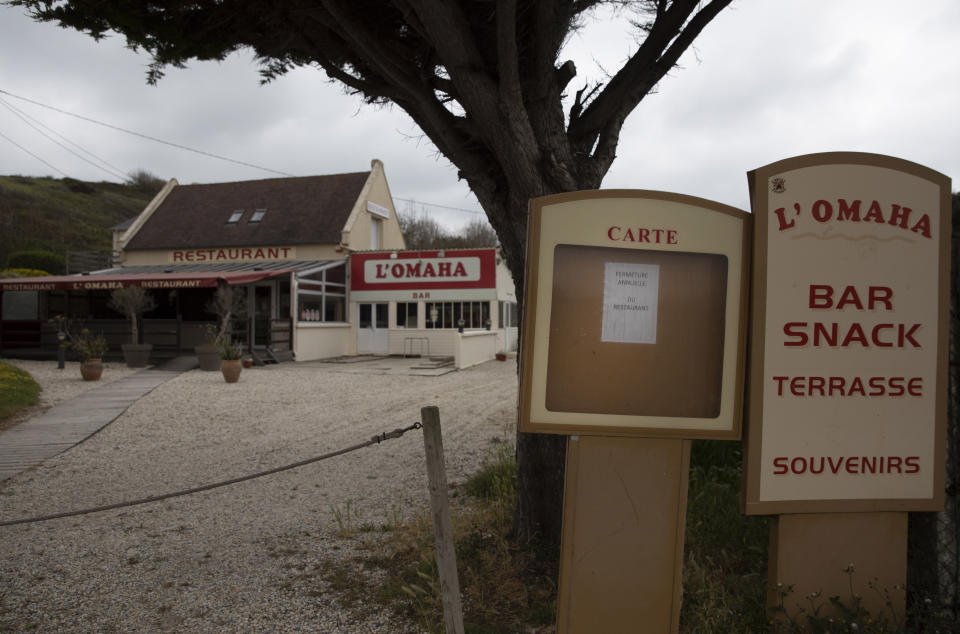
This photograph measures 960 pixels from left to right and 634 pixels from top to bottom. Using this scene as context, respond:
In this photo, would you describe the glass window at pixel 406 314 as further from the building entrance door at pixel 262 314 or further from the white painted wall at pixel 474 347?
the building entrance door at pixel 262 314

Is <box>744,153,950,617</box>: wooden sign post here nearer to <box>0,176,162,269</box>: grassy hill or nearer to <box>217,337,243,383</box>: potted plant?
<box>217,337,243,383</box>: potted plant

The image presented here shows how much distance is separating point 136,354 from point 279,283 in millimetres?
4822

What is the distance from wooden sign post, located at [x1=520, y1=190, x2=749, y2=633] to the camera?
99.6 inches

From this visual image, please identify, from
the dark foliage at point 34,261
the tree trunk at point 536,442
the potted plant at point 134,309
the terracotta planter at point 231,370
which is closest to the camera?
the tree trunk at point 536,442

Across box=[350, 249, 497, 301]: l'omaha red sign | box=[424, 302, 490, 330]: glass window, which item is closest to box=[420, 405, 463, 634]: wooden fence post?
box=[350, 249, 497, 301]: l'omaha red sign

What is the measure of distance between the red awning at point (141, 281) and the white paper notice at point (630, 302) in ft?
54.3

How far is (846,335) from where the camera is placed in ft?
8.51

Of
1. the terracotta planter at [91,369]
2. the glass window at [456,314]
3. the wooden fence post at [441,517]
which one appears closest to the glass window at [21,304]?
the terracotta planter at [91,369]

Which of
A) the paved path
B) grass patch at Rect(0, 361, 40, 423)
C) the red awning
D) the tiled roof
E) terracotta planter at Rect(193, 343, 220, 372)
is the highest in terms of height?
the tiled roof

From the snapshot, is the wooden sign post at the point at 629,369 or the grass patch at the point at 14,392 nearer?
the wooden sign post at the point at 629,369

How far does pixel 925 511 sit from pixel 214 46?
A: 5245 mm

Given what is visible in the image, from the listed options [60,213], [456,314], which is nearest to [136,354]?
[456,314]

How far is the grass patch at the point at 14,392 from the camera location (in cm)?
946

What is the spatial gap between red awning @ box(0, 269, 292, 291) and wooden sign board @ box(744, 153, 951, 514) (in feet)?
55.3
